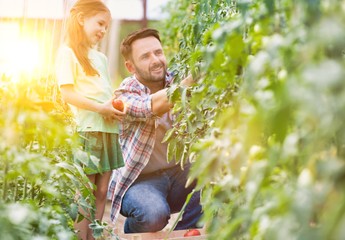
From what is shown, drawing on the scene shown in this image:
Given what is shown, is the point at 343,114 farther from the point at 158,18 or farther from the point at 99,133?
the point at 158,18

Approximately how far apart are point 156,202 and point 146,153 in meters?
0.23

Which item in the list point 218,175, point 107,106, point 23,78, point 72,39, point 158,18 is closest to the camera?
point 218,175

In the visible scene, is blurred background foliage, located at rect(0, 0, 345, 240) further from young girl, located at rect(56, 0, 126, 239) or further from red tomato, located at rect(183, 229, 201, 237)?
young girl, located at rect(56, 0, 126, 239)

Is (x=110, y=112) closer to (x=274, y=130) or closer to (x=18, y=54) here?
(x=18, y=54)

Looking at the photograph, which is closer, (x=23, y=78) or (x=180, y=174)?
(x=23, y=78)

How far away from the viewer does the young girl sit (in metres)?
2.74

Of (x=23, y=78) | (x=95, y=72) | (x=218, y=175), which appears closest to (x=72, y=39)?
(x=95, y=72)

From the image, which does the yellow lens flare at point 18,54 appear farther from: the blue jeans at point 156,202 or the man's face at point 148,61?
the blue jeans at point 156,202

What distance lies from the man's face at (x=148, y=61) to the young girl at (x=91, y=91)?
0.50 feet

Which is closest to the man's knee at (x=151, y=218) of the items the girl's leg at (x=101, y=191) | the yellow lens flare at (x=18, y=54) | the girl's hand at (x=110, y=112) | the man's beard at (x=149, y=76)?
the girl's leg at (x=101, y=191)

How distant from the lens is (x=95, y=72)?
2838 mm

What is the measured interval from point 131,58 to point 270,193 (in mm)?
2031

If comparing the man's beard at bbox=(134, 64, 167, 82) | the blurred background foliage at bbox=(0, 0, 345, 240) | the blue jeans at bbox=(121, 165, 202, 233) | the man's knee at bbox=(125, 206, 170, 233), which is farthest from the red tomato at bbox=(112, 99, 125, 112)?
the blurred background foliage at bbox=(0, 0, 345, 240)

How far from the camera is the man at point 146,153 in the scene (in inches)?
104
